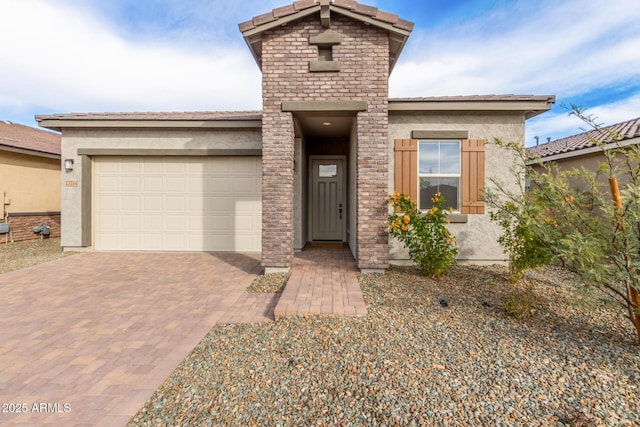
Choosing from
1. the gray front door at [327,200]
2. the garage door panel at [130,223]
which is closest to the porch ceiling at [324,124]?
the gray front door at [327,200]

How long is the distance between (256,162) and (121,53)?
874 cm

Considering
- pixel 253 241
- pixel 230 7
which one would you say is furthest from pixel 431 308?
pixel 230 7

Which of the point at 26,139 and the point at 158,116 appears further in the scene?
the point at 26,139

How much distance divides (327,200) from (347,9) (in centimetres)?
486

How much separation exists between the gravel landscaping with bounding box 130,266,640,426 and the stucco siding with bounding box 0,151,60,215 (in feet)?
35.1

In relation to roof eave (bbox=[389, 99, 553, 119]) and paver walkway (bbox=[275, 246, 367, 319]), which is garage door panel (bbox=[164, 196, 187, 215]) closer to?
paver walkway (bbox=[275, 246, 367, 319])

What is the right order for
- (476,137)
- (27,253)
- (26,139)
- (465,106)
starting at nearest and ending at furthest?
(465,106) → (476,137) → (27,253) → (26,139)

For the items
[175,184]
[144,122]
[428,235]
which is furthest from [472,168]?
[144,122]

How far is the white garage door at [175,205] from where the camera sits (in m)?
7.97

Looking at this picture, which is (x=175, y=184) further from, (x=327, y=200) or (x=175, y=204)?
(x=327, y=200)

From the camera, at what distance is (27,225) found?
9.93 m

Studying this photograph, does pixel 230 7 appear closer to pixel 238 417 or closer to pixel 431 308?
pixel 431 308

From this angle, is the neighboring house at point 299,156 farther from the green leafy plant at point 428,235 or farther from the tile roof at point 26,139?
the tile roof at point 26,139

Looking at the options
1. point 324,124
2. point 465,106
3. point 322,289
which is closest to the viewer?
point 322,289
